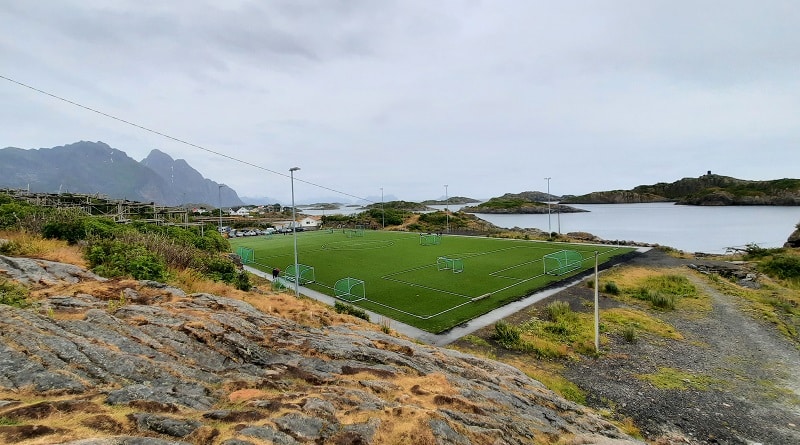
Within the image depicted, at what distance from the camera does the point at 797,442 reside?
9531 mm

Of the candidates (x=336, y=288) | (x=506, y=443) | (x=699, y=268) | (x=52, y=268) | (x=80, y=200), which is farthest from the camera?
(x=699, y=268)

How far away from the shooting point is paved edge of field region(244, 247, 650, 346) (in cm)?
1622

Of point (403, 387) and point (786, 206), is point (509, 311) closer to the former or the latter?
point (403, 387)

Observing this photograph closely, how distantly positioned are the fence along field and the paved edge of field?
456 mm

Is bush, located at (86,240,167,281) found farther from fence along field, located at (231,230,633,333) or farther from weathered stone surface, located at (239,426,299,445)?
fence along field, located at (231,230,633,333)

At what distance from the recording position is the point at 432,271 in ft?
99.6

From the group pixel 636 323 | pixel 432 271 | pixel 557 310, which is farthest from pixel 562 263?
pixel 557 310

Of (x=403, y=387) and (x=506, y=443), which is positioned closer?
(x=506, y=443)

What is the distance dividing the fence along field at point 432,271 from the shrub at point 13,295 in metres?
14.2

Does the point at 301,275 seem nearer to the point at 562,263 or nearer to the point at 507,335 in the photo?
the point at 507,335

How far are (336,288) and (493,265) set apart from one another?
15661 mm

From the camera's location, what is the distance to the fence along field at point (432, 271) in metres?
20.9

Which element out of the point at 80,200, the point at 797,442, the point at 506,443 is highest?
the point at 80,200

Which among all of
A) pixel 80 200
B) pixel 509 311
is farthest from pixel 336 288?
pixel 80 200
